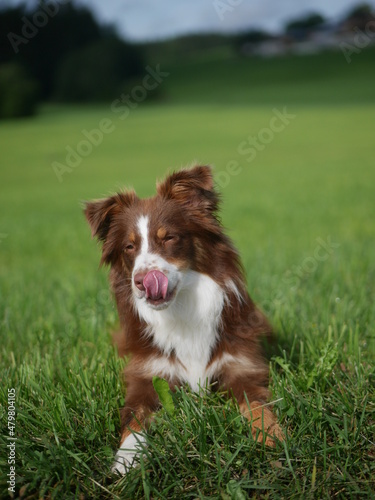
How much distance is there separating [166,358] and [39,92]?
71.4 ft

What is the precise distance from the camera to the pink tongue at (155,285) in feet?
8.74

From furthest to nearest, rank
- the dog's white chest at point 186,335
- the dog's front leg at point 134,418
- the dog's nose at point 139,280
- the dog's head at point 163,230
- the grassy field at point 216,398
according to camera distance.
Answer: the dog's white chest at point 186,335 < the dog's head at point 163,230 < the dog's nose at point 139,280 < the dog's front leg at point 134,418 < the grassy field at point 216,398

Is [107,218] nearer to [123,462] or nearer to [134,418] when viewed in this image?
[134,418]

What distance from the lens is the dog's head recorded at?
276cm

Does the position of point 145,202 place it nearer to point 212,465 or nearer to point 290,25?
point 212,465

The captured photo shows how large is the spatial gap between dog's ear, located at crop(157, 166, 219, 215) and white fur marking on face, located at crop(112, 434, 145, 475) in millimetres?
1182

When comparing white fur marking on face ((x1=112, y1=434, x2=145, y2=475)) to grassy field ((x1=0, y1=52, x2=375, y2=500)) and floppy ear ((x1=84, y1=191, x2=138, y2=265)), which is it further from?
floppy ear ((x1=84, y1=191, x2=138, y2=265))

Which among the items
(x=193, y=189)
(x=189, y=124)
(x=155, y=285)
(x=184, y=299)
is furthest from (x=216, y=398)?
(x=189, y=124)

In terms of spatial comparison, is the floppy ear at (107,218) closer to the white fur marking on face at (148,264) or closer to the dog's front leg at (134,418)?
the white fur marking on face at (148,264)

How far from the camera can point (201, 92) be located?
26594 mm

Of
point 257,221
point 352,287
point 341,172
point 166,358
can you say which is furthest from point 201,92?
point 166,358

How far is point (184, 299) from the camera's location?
9.97ft

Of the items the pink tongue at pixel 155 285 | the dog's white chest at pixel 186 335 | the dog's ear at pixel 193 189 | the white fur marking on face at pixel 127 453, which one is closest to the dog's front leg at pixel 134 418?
the white fur marking on face at pixel 127 453

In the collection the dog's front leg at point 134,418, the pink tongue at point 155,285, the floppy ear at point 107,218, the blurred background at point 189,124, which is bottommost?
the blurred background at point 189,124
